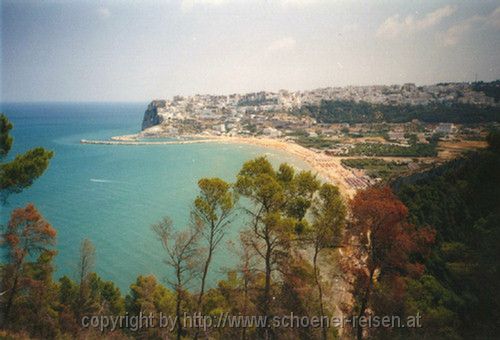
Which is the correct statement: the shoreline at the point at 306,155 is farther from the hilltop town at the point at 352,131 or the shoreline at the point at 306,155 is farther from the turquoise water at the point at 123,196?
the turquoise water at the point at 123,196

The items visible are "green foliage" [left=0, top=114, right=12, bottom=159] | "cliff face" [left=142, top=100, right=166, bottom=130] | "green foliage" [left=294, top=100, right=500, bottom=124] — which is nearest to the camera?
"green foliage" [left=0, top=114, right=12, bottom=159]

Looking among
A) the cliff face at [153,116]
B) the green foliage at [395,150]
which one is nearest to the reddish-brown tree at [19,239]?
the green foliage at [395,150]

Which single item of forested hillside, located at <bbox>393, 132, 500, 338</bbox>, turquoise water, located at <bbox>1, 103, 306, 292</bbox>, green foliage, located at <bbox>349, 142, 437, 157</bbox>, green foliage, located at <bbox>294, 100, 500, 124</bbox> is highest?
green foliage, located at <bbox>294, 100, 500, 124</bbox>

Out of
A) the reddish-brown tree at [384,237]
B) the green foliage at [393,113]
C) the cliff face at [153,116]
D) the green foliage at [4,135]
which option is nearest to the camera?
the green foliage at [4,135]

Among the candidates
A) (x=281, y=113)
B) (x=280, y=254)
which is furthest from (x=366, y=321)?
(x=281, y=113)

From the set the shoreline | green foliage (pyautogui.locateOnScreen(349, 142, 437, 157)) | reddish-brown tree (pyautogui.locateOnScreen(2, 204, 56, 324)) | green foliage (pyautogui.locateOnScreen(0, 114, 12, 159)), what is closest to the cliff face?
the shoreline

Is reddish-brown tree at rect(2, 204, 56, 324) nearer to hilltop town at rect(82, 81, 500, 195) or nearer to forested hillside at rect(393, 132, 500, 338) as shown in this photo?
forested hillside at rect(393, 132, 500, 338)
